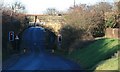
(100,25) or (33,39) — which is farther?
(33,39)

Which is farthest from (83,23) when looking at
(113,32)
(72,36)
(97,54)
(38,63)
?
(97,54)

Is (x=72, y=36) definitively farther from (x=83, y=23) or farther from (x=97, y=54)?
(x=97, y=54)

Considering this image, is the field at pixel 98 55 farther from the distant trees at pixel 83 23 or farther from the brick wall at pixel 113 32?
the brick wall at pixel 113 32

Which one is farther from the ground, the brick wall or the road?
the brick wall

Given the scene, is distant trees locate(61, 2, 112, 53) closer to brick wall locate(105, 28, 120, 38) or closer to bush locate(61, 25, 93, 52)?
bush locate(61, 25, 93, 52)

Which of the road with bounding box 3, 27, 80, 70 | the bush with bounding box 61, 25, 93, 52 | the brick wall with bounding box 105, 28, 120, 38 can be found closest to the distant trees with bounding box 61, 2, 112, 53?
the bush with bounding box 61, 25, 93, 52

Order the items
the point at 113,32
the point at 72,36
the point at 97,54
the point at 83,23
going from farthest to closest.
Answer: the point at 72,36 < the point at 83,23 < the point at 113,32 < the point at 97,54

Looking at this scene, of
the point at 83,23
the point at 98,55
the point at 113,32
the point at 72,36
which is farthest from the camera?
the point at 72,36

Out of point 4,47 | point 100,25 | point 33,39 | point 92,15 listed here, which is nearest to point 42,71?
point 4,47

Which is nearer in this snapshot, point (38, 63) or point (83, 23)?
point (38, 63)

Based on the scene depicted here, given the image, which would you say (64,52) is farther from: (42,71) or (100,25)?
(42,71)

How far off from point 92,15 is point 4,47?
1154 centimetres

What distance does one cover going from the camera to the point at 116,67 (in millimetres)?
18297

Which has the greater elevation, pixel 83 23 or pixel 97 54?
pixel 83 23
